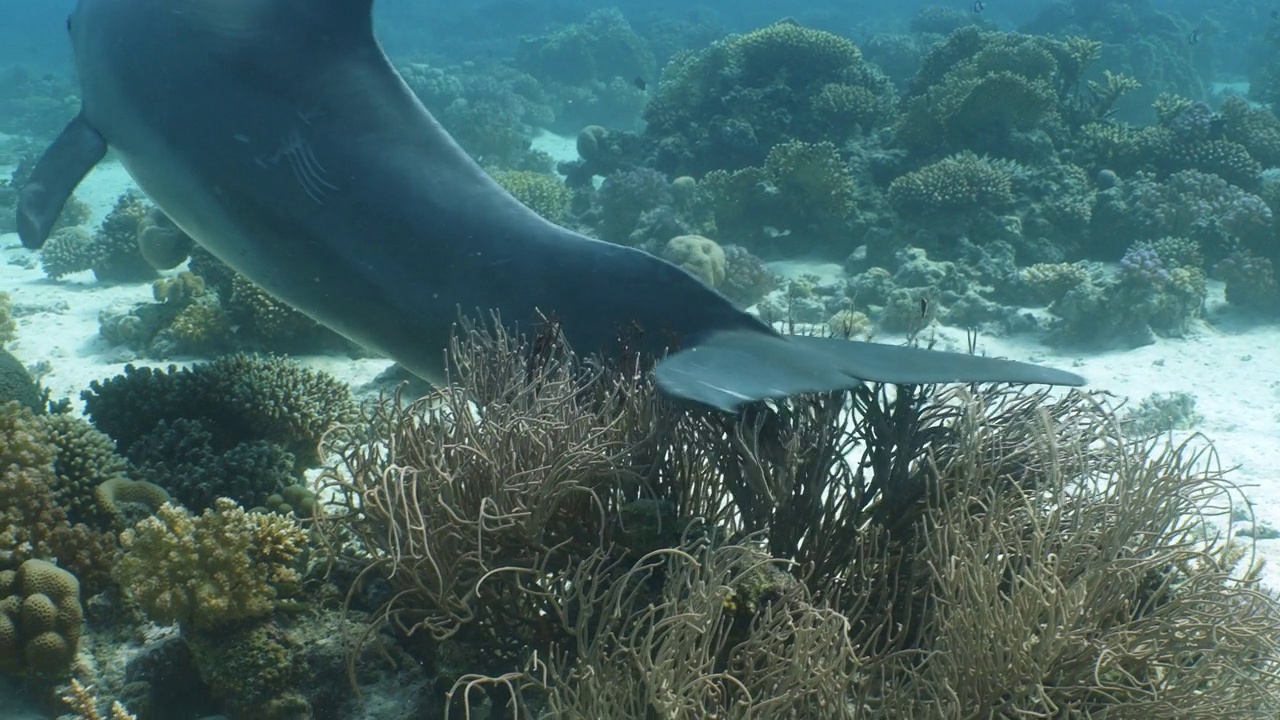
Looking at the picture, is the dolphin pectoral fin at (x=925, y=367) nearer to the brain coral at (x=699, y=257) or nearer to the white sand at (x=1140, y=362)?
the white sand at (x=1140, y=362)

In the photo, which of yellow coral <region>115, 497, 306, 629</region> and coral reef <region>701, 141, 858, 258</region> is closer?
yellow coral <region>115, 497, 306, 629</region>

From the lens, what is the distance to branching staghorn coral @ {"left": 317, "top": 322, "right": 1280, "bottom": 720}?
2.34 metres

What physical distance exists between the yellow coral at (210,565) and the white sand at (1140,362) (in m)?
4.49

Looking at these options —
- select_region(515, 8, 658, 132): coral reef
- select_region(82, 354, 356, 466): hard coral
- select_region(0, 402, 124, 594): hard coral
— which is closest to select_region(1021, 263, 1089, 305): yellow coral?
select_region(82, 354, 356, 466): hard coral

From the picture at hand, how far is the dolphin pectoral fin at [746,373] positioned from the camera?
2.46m

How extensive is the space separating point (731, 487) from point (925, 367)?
2.71ft

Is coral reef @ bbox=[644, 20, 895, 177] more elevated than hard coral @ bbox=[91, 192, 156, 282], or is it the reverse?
coral reef @ bbox=[644, 20, 895, 177]

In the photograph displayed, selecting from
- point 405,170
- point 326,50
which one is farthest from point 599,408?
point 326,50

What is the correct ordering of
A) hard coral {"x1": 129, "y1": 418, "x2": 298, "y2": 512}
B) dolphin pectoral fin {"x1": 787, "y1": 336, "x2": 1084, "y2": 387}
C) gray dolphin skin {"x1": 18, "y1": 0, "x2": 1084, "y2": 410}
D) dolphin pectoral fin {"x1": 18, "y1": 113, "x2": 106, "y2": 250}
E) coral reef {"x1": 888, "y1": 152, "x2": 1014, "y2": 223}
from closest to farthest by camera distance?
dolphin pectoral fin {"x1": 787, "y1": 336, "x2": 1084, "y2": 387}
gray dolphin skin {"x1": 18, "y1": 0, "x2": 1084, "y2": 410}
hard coral {"x1": 129, "y1": 418, "x2": 298, "y2": 512}
dolphin pectoral fin {"x1": 18, "y1": 113, "x2": 106, "y2": 250}
coral reef {"x1": 888, "y1": 152, "x2": 1014, "y2": 223}

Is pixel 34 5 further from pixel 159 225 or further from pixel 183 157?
pixel 183 157

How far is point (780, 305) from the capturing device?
10805 mm

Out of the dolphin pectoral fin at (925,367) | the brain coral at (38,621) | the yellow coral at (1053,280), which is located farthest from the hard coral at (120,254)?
the yellow coral at (1053,280)

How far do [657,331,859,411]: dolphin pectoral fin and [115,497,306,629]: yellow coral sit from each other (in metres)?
Result: 1.74

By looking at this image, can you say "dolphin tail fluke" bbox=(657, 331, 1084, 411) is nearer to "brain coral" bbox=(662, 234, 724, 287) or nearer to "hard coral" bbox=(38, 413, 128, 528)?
"hard coral" bbox=(38, 413, 128, 528)
